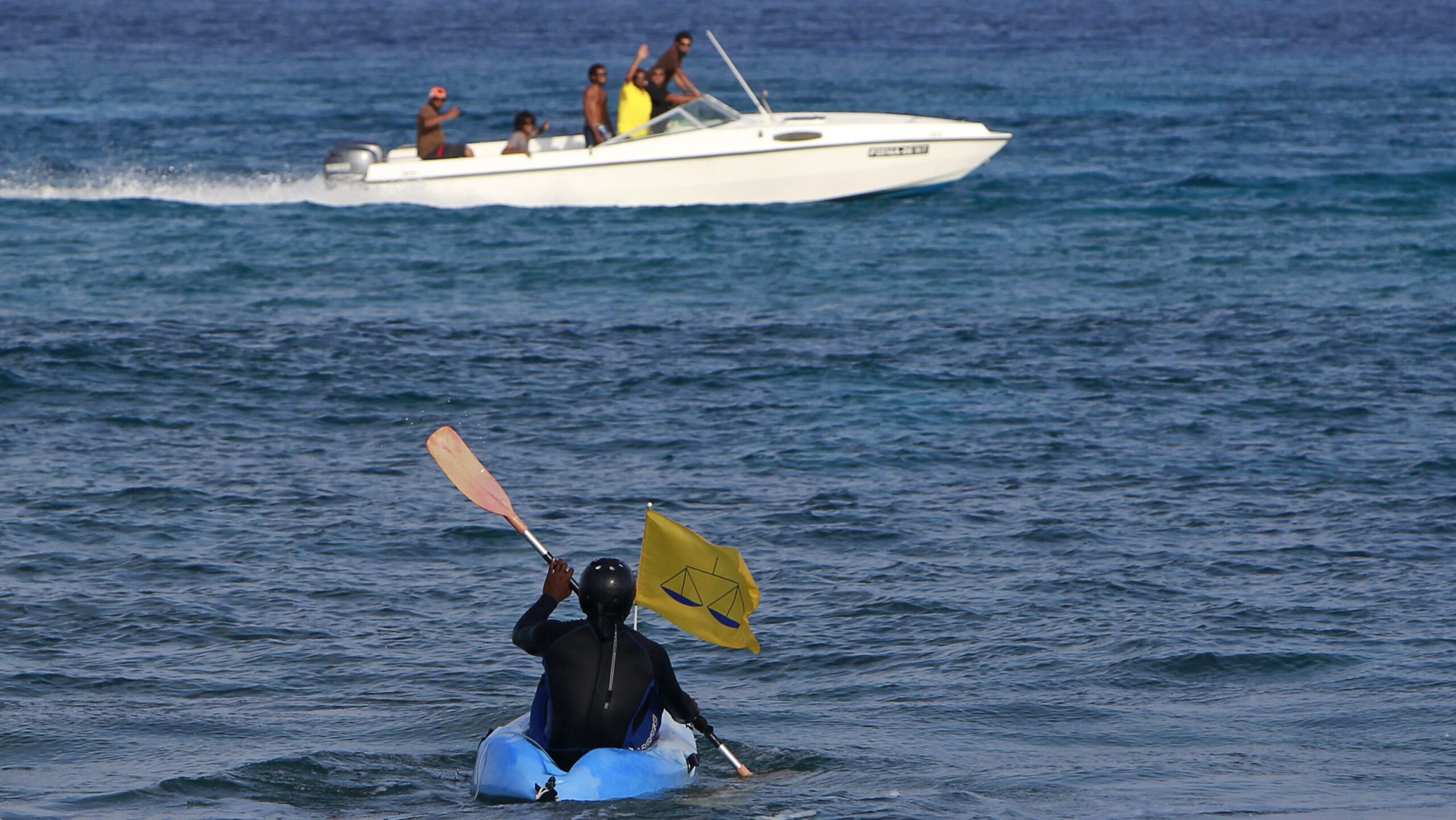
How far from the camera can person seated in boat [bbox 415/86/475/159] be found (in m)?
23.2

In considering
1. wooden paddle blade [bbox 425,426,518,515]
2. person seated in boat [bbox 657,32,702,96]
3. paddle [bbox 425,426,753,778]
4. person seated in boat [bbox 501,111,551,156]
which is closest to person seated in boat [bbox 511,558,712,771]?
paddle [bbox 425,426,753,778]

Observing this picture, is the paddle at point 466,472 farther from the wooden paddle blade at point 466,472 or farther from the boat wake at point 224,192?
the boat wake at point 224,192

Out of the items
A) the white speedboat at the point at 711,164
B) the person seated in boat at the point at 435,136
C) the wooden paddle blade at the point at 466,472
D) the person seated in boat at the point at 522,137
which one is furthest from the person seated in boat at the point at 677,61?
the wooden paddle blade at the point at 466,472

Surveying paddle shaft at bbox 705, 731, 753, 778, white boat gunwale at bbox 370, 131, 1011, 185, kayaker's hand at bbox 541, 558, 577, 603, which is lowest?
paddle shaft at bbox 705, 731, 753, 778

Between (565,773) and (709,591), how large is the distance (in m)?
1.11

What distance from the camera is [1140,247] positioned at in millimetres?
21422

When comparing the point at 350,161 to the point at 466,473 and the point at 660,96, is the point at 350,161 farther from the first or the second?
the point at 466,473

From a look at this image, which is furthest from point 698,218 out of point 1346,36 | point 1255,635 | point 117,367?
point 1346,36

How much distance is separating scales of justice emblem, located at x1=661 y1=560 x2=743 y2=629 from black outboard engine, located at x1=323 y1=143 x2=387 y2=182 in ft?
57.0

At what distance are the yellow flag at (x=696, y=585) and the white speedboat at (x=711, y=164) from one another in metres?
16.1

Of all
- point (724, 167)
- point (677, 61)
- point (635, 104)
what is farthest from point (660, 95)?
point (724, 167)

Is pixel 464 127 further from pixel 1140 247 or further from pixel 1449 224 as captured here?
pixel 1449 224

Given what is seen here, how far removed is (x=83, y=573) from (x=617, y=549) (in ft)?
10.5

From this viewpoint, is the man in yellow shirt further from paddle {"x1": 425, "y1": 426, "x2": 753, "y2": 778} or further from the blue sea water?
paddle {"x1": 425, "y1": 426, "x2": 753, "y2": 778}
